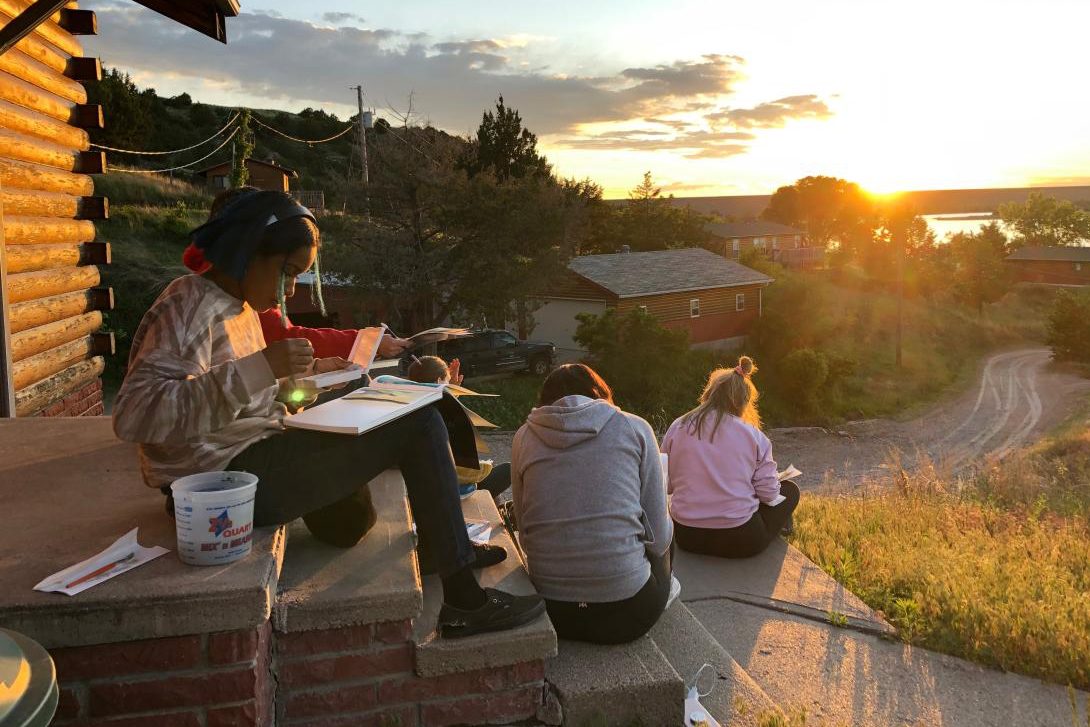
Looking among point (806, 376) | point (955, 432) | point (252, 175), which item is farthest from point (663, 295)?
point (252, 175)

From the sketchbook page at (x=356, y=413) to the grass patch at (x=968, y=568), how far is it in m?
3.28

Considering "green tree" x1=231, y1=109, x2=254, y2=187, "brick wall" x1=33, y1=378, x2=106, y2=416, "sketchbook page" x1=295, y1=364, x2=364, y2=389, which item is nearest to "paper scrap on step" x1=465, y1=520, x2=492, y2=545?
"sketchbook page" x1=295, y1=364, x2=364, y2=389

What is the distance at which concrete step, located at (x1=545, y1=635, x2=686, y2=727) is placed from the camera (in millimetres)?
2906

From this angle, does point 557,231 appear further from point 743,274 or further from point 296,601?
point 296,601

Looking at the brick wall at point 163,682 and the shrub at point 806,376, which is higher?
the brick wall at point 163,682

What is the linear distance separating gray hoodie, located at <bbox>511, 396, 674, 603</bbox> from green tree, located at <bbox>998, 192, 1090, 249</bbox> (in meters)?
106

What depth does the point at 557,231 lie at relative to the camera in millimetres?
26422

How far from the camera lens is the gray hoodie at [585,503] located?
10.8ft

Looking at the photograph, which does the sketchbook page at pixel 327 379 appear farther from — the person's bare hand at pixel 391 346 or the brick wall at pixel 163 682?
the brick wall at pixel 163 682

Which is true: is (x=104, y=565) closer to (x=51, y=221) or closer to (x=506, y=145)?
(x=51, y=221)

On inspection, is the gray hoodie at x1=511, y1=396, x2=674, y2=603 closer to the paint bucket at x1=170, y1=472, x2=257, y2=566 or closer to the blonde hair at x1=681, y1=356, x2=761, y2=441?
the paint bucket at x1=170, y1=472, x2=257, y2=566

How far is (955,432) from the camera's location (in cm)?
2933

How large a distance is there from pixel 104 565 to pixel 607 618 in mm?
1859

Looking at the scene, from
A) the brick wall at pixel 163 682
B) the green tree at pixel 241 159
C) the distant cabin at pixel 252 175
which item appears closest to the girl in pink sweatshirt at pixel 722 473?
the brick wall at pixel 163 682
